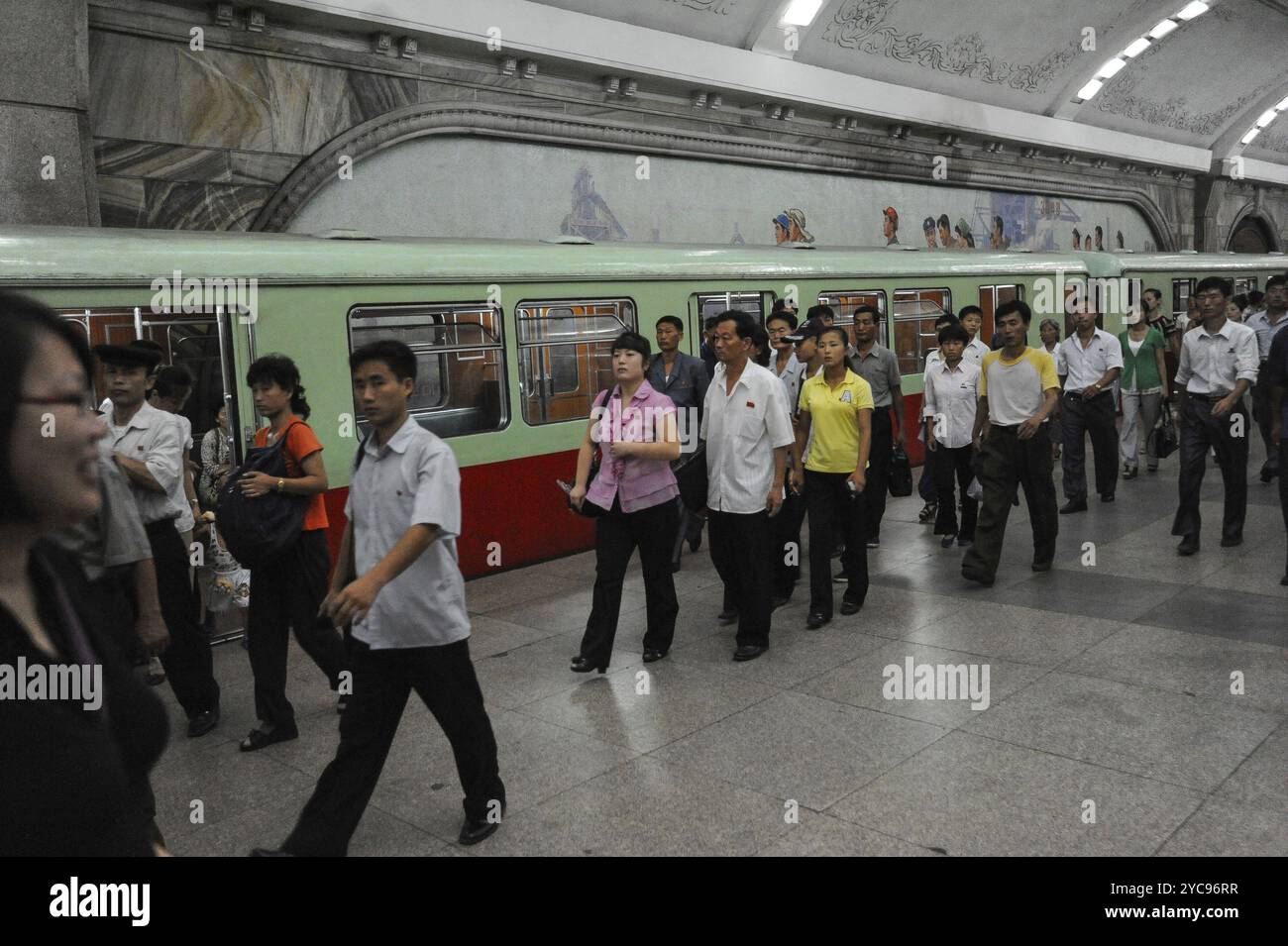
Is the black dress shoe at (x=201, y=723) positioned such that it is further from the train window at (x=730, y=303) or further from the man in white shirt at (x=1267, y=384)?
the man in white shirt at (x=1267, y=384)

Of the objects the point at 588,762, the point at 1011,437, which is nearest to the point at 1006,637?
the point at 1011,437

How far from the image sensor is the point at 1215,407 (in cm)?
736

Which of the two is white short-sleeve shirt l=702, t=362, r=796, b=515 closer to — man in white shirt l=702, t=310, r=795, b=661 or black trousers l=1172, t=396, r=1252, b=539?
man in white shirt l=702, t=310, r=795, b=661

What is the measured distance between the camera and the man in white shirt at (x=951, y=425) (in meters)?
8.03

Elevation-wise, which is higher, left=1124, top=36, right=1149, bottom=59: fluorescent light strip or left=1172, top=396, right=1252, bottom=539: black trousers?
left=1124, top=36, right=1149, bottom=59: fluorescent light strip

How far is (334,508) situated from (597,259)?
3.00 metres

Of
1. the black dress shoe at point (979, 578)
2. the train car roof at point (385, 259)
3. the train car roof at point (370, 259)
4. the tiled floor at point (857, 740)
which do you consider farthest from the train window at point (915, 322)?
the tiled floor at point (857, 740)

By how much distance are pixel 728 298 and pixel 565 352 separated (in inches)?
81.7

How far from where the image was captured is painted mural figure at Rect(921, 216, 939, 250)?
2003 cm

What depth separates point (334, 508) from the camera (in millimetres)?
6812

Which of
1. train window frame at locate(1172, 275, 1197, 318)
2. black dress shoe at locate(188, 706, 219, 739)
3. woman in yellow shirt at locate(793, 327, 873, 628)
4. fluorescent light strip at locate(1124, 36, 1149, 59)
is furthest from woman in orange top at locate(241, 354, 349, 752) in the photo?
fluorescent light strip at locate(1124, 36, 1149, 59)

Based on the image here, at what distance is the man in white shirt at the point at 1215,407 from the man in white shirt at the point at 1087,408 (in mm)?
1576

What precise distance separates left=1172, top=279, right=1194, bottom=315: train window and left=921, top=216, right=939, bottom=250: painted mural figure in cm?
476

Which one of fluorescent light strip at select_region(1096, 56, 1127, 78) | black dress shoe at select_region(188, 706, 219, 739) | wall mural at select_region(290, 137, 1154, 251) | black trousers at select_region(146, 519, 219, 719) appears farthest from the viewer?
fluorescent light strip at select_region(1096, 56, 1127, 78)
